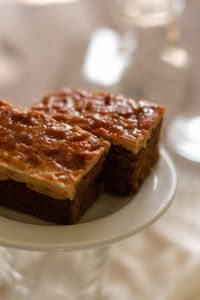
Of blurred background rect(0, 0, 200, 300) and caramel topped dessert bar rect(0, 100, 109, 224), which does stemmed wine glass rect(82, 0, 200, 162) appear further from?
caramel topped dessert bar rect(0, 100, 109, 224)

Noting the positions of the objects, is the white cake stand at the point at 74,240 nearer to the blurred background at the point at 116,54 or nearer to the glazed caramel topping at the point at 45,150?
the glazed caramel topping at the point at 45,150

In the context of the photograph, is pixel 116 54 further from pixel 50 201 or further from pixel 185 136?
pixel 50 201

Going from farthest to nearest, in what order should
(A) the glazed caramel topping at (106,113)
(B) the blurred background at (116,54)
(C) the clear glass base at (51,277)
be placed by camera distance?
(B) the blurred background at (116,54)
(C) the clear glass base at (51,277)
(A) the glazed caramel topping at (106,113)

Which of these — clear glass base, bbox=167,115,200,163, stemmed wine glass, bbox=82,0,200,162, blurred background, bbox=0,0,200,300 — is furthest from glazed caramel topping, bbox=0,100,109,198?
stemmed wine glass, bbox=82,0,200,162

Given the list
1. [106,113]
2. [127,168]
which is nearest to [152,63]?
[106,113]

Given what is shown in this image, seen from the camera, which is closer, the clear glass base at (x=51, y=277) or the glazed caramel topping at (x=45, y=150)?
the glazed caramel topping at (x=45, y=150)

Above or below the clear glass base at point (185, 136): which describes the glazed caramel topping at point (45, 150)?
above

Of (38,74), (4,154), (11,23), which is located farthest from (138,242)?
(11,23)

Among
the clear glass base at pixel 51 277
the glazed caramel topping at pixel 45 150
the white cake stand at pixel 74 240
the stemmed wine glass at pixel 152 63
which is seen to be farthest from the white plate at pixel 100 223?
the stemmed wine glass at pixel 152 63
